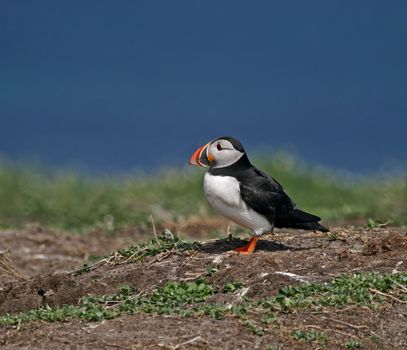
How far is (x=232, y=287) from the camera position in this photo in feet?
23.5

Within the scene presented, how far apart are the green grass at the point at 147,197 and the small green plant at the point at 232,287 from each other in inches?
192

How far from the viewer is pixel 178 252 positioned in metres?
8.26

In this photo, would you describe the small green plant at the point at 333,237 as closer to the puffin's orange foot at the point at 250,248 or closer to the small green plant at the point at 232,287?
the puffin's orange foot at the point at 250,248

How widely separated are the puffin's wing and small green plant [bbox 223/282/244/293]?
2.94 feet

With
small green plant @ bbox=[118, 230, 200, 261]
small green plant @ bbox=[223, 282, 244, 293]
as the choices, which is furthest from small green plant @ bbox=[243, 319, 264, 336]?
small green plant @ bbox=[118, 230, 200, 261]

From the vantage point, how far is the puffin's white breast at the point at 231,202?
786 cm

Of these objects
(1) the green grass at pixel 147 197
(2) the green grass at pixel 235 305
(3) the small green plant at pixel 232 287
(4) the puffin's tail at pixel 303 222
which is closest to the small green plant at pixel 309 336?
(2) the green grass at pixel 235 305

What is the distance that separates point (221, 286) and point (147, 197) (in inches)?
289

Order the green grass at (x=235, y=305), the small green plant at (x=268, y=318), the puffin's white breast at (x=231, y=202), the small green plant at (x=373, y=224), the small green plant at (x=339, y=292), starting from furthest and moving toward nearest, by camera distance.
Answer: the small green plant at (x=373, y=224) → the puffin's white breast at (x=231, y=202) → the small green plant at (x=339, y=292) → the green grass at (x=235, y=305) → the small green plant at (x=268, y=318)

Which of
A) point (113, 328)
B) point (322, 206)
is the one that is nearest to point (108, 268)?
point (113, 328)

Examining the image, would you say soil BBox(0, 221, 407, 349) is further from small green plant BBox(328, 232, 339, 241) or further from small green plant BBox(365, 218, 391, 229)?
small green plant BBox(365, 218, 391, 229)

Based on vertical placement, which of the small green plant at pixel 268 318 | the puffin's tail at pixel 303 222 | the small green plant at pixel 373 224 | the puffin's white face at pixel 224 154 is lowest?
the small green plant at pixel 268 318

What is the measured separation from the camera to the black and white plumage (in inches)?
311

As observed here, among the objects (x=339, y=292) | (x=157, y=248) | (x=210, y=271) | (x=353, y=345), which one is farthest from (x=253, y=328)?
(x=157, y=248)
